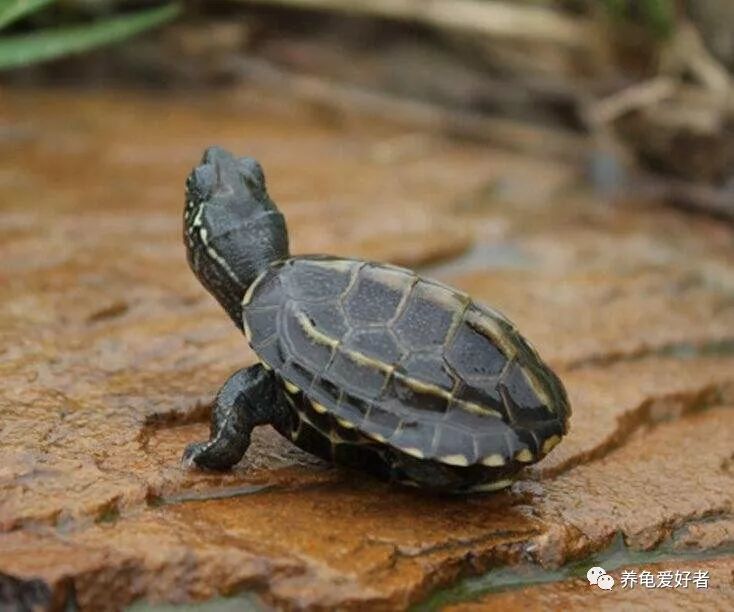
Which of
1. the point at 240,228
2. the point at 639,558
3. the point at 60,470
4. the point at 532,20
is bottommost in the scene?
the point at 639,558

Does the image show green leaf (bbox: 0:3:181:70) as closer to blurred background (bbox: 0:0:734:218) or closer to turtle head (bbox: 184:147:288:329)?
blurred background (bbox: 0:0:734:218)

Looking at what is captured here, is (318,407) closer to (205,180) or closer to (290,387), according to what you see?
(290,387)

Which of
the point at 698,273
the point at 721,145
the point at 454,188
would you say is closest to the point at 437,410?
the point at 698,273

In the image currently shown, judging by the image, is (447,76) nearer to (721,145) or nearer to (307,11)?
(307,11)

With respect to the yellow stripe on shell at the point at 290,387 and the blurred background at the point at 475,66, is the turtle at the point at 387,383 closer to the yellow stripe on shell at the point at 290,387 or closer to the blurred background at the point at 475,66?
the yellow stripe on shell at the point at 290,387

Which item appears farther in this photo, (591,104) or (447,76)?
(447,76)

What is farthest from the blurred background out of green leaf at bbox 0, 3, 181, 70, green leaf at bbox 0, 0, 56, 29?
green leaf at bbox 0, 0, 56, 29

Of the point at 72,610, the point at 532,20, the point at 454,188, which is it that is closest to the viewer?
the point at 72,610
